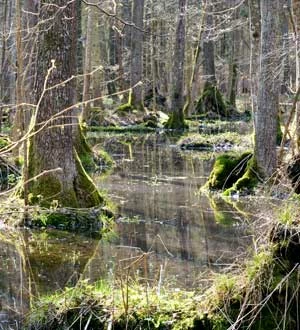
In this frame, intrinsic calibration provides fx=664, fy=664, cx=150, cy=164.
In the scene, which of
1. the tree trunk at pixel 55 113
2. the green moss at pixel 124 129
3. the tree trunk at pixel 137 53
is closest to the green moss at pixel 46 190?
the tree trunk at pixel 55 113

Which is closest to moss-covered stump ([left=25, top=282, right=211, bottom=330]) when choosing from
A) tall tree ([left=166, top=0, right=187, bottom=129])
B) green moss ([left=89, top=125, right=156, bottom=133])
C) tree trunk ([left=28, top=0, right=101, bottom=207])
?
tree trunk ([left=28, top=0, right=101, bottom=207])

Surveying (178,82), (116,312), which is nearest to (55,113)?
(116,312)

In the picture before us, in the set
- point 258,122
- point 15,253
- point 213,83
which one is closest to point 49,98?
point 15,253

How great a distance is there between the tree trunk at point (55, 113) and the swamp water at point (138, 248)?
86cm

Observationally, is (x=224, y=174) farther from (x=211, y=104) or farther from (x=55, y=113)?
(x=211, y=104)

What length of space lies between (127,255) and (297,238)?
4015mm

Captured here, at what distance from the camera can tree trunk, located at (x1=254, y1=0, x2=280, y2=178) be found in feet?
44.8

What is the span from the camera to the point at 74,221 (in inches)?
429

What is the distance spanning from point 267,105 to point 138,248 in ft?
18.6

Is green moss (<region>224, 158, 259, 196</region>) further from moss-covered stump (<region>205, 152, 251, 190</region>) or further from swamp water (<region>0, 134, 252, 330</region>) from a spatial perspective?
swamp water (<region>0, 134, 252, 330</region>)

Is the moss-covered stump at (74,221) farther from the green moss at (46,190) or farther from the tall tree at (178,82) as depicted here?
the tall tree at (178,82)

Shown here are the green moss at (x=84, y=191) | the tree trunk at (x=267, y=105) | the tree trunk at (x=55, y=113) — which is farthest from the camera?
the tree trunk at (x=267, y=105)

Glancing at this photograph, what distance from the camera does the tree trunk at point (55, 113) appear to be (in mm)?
10883

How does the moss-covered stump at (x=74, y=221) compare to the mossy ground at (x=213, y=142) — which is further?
the mossy ground at (x=213, y=142)
